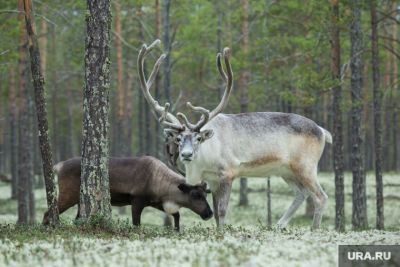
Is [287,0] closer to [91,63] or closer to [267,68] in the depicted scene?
[267,68]

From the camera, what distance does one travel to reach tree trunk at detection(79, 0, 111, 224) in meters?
11.4

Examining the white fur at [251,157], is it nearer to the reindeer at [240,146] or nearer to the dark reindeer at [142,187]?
the reindeer at [240,146]

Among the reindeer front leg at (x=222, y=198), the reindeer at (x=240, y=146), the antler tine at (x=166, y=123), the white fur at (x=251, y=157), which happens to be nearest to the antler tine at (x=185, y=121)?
the reindeer at (x=240, y=146)

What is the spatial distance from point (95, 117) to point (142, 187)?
3.00 meters

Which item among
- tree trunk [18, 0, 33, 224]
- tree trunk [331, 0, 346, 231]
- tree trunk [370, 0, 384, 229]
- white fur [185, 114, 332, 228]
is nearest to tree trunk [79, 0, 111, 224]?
white fur [185, 114, 332, 228]

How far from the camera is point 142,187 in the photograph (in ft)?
45.9

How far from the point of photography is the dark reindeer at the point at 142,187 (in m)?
14.0

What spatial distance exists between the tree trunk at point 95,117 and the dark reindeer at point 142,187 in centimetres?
253

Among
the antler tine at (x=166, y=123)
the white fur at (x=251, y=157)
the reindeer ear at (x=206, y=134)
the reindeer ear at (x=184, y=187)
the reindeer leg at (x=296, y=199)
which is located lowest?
the reindeer leg at (x=296, y=199)

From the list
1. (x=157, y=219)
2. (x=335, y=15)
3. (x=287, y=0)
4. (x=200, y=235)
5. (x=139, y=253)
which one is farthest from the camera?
(x=157, y=219)

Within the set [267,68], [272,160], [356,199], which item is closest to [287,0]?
[267,68]

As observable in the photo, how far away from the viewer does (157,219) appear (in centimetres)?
3025

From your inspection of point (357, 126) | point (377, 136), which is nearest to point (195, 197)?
point (377, 136)

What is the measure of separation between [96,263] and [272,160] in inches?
283
